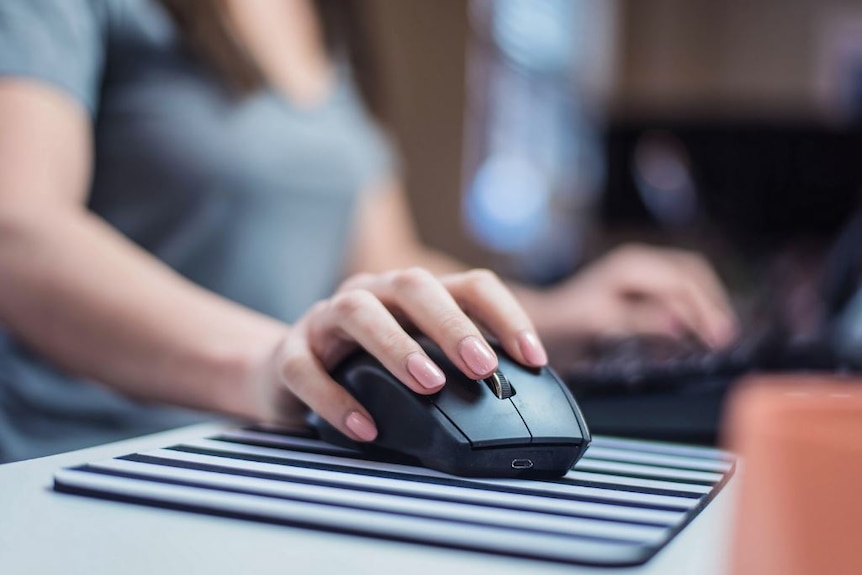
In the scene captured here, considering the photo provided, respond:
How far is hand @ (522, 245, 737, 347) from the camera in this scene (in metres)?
0.89

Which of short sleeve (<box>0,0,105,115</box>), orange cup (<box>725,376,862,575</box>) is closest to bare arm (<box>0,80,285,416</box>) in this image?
short sleeve (<box>0,0,105,115</box>)

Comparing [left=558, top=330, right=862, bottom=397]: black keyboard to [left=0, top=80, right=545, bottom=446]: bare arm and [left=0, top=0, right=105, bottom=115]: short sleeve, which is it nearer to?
[left=0, top=80, right=545, bottom=446]: bare arm

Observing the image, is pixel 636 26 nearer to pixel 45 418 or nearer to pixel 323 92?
pixel 323 92

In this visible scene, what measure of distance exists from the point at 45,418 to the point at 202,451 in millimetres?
418

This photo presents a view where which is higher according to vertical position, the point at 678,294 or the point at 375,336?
the point at 678,294

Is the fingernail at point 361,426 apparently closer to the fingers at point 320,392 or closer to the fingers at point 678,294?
the fingers at point 320,392

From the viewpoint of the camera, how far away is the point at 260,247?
37.4 inches

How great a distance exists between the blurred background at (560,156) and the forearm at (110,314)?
29.5 inches

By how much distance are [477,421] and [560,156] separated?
3.75 meters

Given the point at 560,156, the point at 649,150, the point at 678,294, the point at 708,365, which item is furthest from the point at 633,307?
the point at 560,156

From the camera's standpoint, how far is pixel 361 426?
450mm

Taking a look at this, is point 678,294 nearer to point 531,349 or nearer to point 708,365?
point 708,365

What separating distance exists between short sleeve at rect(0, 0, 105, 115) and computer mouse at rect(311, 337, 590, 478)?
402mm

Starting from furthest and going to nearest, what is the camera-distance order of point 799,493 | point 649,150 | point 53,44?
point 649,150, point 53,44, point 799,493
